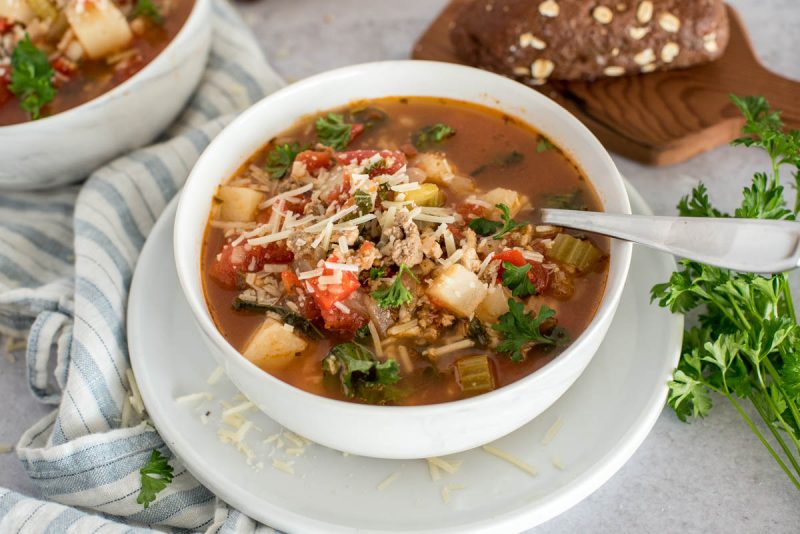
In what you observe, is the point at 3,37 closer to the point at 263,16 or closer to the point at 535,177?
the point at 263,16

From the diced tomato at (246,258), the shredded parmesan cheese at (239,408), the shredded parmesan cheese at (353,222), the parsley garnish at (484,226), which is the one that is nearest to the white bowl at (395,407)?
the diced tomato at (246,258)

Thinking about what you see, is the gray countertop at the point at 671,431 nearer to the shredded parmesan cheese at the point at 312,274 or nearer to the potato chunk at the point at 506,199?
the potato chunk at the point at 506,199

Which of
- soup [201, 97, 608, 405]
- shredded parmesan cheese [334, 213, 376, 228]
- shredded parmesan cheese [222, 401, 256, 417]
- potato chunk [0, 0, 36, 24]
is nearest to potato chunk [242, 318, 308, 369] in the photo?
soup [201, 97, 608, 405]

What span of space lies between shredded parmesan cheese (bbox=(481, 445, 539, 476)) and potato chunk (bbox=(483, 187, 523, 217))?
0.89 meters

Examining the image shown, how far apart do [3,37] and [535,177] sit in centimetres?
260

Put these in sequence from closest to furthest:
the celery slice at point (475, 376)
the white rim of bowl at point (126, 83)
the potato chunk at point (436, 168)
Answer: the celery slice at point (475, 376) → the potato chunk at point (436, 168) → the white rim of bowl at point (126, 83)

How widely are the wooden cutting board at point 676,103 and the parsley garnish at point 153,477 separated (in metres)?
2.59

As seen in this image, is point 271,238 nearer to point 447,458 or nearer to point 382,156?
point 382,156

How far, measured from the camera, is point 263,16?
5.20 metres

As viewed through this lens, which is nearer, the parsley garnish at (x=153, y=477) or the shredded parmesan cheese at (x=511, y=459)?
the shredded parmesan cheese at (x=511, y=459)

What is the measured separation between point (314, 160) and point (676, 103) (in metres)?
2.02

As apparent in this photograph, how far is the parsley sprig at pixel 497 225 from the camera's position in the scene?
3025 millimetres

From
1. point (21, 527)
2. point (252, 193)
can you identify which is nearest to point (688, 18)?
point (252, 193)

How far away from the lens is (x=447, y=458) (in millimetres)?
2867
